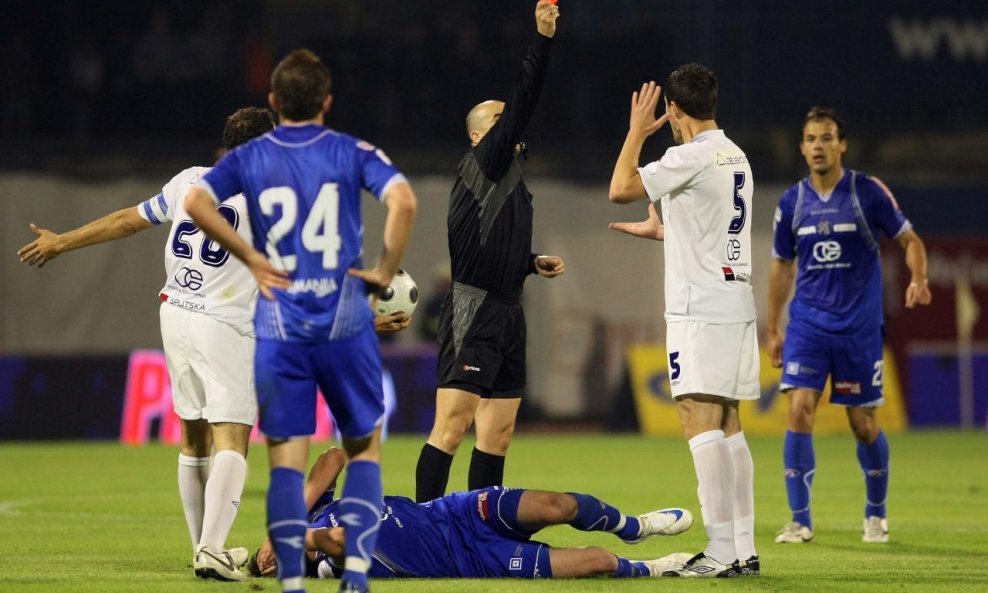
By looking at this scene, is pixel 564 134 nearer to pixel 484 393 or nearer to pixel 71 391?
pixel 71 391

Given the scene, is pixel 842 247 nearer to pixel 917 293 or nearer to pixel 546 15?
pixel 917 293

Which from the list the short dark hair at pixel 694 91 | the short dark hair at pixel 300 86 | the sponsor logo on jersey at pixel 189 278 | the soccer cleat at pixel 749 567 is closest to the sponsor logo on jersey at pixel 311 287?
the short dark hair at pixel 300 86

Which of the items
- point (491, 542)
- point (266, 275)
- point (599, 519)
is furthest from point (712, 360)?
point (266, 275)

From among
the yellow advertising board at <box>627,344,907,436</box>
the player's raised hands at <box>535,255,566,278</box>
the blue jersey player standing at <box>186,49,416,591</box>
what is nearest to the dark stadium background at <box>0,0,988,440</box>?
the yellow advertising board at <box>627,344,907,436</box>

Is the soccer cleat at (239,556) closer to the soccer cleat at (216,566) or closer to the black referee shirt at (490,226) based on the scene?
the soccer cleat at (216,566)

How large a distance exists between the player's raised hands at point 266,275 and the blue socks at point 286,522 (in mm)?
703

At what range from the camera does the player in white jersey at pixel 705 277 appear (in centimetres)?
686

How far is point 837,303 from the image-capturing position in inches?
368

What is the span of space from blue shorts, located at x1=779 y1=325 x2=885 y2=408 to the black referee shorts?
2169mm

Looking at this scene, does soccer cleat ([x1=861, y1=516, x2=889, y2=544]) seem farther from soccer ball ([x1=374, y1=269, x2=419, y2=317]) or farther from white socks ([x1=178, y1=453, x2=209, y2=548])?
white socks ([x1=178, y1=453, x2=209, y2=548])

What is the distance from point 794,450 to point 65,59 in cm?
1531

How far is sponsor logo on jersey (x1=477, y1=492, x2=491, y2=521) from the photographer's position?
6.79 m

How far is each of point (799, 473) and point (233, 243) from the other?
4.86 meters

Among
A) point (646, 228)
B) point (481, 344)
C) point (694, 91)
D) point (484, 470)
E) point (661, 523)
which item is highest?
point (694, 91)
